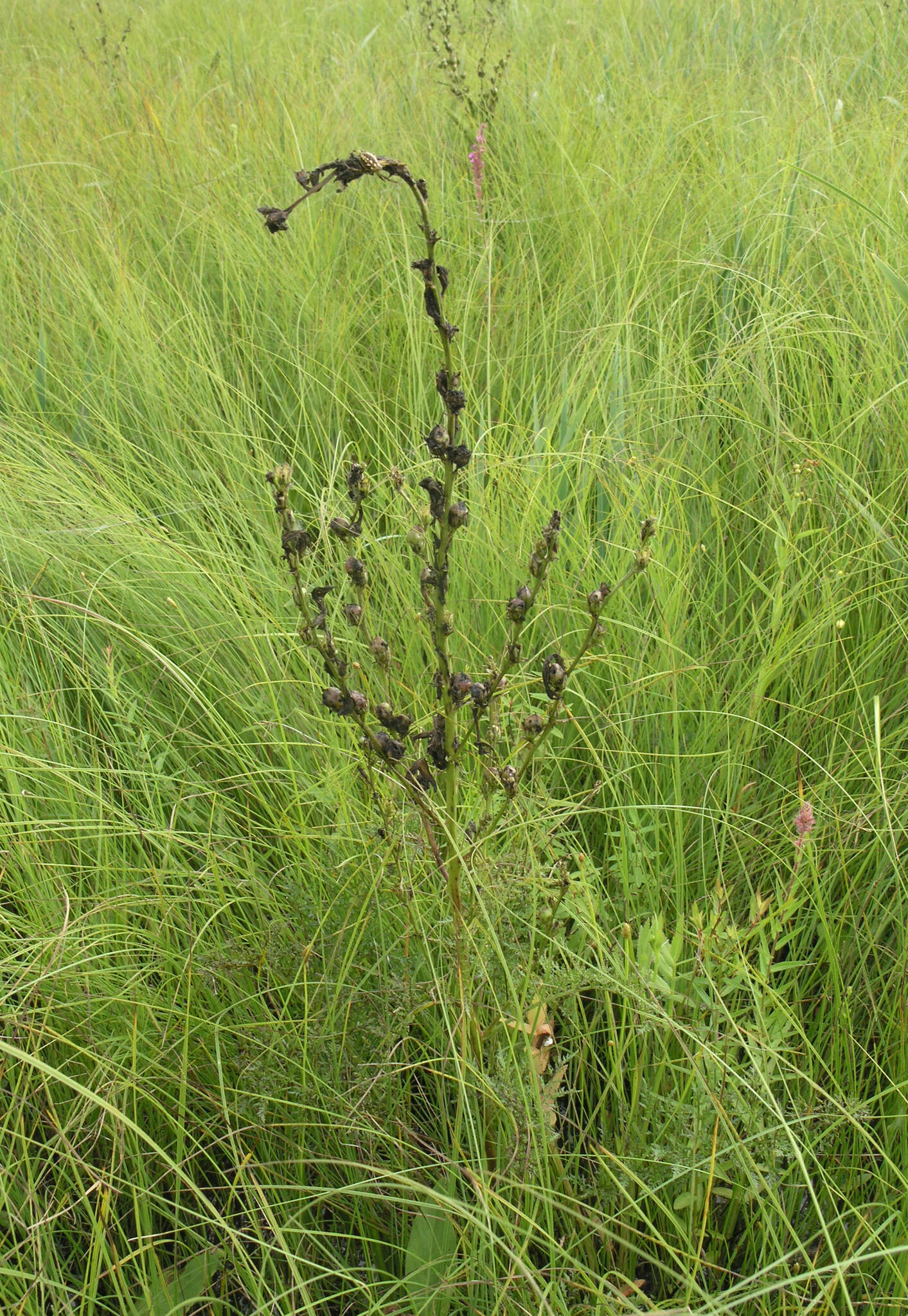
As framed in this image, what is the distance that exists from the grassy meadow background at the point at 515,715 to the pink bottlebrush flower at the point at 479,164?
0.07 metres

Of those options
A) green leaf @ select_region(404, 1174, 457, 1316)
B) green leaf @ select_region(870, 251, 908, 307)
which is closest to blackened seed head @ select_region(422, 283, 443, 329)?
green leaf @ select_region(404, 1174, 457, 1316)

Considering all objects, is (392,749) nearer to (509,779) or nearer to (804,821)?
(509,779)

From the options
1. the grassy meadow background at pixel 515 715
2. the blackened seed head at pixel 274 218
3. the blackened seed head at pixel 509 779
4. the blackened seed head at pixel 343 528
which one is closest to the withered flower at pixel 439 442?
the blackened seed head at pixel 343 528

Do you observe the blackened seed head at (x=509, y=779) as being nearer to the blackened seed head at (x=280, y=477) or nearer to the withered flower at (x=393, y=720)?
the withered flower at (x=393, y=720)

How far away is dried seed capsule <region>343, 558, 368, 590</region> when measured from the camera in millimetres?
1035

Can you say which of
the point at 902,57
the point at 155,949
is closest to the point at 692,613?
the point at 155,949

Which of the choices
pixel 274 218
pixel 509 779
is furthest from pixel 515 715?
pixel 274 218

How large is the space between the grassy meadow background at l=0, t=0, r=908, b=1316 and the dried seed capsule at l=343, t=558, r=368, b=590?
1.18ft

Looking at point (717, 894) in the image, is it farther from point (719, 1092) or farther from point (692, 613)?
point (692, 613)

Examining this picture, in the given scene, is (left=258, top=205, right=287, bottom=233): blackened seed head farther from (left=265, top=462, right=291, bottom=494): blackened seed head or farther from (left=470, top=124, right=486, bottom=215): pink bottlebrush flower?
(left=470, top=124, right=486, bottom=215): pink bottlebrush flower

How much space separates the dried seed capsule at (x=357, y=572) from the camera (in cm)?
104

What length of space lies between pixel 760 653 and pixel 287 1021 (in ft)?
3.27

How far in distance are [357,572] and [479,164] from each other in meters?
2.28

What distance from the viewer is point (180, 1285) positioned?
3.62 feet
